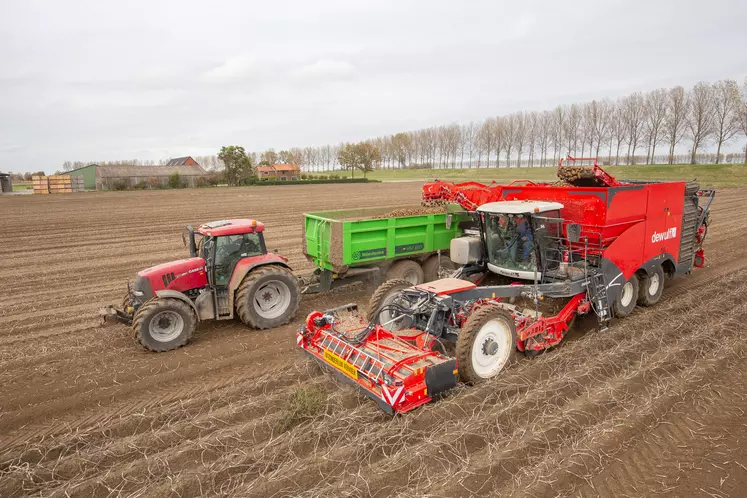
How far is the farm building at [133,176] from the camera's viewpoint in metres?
52.5

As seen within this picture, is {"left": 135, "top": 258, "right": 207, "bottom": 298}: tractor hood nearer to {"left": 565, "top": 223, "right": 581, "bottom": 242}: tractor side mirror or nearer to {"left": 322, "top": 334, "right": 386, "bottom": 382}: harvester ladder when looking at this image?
{"left": 322, "top": 334, "right": 386, "bottom": 382}: harvester ladder

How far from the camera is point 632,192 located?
8.19m

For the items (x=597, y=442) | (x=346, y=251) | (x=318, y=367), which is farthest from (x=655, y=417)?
(x=346, y=251)

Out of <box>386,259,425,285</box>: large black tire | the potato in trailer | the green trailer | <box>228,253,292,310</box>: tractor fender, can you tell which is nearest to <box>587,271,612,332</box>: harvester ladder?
the potato in trailer

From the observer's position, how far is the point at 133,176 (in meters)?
55.7

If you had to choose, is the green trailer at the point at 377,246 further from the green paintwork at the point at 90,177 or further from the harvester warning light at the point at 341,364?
the green paintwork at the point at 90,177

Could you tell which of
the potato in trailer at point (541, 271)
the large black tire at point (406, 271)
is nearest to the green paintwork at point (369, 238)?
the large black tire at point (406, 271)

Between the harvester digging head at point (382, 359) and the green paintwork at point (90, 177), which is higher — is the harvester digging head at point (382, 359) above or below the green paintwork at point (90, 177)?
below

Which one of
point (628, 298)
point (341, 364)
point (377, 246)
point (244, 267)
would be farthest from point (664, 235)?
point (244, 267)

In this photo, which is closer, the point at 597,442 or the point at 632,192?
the point at 597,442


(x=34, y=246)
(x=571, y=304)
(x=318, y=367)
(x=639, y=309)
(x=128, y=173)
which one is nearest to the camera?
(x=318, y=367)

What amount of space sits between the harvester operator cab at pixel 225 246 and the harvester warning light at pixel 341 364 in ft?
9.89

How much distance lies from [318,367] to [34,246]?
15792mm

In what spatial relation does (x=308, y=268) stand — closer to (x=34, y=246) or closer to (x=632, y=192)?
(x=632, y=192)
